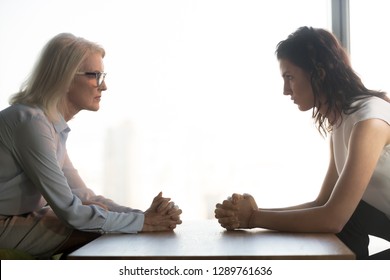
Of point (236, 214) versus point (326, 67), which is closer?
point (236, 214)

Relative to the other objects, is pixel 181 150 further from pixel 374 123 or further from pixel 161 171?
pixel 374 123

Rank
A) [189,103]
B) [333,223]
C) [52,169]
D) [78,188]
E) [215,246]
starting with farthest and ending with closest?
[189,103]
[78,188]
[52,169]
[333,223]
[215,246]

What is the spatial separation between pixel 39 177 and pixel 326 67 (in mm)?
1019

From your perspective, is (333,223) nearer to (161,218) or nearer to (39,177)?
(161,218)

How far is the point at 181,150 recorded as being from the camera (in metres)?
3.83

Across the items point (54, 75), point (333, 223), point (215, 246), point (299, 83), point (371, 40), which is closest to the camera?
point (215, 246)

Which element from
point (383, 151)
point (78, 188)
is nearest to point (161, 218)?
point (78, 188)

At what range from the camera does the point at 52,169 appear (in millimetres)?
2047

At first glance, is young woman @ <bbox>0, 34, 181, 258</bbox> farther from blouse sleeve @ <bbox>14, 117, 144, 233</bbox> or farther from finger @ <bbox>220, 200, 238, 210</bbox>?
finger @ <bbox>220, 200, 238, 210</bbox>

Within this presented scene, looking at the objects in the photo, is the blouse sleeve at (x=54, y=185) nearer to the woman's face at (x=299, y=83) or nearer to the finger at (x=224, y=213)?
the finger at (x=224, y=213)

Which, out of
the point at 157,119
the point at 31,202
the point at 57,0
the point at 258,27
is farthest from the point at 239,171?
the point at 31,202

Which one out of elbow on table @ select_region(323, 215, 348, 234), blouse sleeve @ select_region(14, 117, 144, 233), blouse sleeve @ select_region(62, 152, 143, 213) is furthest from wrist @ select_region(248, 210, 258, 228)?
blouse sleeve @ select_region(62, 152, 143, 213)

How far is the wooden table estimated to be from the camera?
1.49 metres

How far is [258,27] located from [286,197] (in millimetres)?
1031
